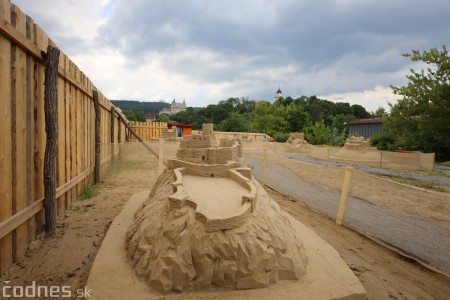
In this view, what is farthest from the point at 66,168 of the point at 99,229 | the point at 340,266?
the point at 340,266

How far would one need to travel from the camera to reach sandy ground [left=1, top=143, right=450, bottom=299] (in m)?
3.66

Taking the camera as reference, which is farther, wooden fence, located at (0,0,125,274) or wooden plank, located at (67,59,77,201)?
wooden plank, located at (67,59,77,201)

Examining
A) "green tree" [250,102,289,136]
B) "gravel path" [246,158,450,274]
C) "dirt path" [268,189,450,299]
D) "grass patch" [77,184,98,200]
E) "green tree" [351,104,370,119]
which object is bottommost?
"dirt path" [268,189,450,299]

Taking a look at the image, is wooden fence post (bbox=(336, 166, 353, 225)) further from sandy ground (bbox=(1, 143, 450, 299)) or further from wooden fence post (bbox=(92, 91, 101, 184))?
wooden fence post (bbox=(92, 91, 101, 184))

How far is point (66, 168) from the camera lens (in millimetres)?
5887

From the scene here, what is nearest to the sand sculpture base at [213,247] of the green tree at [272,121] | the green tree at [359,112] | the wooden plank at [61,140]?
the wooden plank at [61,140]

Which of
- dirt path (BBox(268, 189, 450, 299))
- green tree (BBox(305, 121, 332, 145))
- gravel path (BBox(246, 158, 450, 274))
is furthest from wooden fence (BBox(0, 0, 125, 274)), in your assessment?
green tree (BBox(305, 121, 332, 145))

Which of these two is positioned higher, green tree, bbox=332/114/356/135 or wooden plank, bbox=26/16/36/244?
green tree, bbox=332/114/356/135

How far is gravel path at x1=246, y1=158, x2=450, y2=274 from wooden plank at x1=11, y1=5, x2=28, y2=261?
596 centimetres

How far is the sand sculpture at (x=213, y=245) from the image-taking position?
123 inches

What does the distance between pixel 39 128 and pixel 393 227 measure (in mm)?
6795

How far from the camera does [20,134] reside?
3.76 m

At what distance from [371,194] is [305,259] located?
436cm

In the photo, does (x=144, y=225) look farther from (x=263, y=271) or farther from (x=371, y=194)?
(x=371, y=194)
